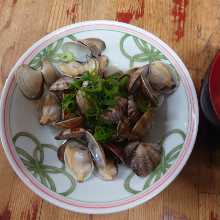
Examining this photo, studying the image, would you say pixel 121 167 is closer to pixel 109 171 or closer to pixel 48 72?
pixel 109 171

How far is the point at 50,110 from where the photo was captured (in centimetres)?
63

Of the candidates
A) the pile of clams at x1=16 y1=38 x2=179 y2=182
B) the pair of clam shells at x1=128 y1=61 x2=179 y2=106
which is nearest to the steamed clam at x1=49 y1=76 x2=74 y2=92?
the pile of clams at x1=16 y1=38 x2=179 y2=182

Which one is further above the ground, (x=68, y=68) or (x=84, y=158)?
(x=68, y=68)

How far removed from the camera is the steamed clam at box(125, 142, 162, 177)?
1.89 ft

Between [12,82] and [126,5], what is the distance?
335 mm

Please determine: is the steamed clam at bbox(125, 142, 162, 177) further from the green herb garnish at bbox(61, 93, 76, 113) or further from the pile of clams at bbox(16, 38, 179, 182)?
the green herb garnish at bbox(61, 93, 76, 113)

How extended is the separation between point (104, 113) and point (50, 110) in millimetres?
102

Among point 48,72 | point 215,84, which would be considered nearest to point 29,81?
point 48,72

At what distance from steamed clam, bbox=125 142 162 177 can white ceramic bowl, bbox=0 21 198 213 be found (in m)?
0.01

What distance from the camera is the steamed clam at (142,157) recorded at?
577 mm

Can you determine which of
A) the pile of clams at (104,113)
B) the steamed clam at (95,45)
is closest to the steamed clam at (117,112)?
the pile of clams at (104,113)

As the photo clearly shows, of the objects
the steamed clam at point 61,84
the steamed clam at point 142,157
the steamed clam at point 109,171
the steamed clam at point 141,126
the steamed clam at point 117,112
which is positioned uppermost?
the steamed clam at point 61,84

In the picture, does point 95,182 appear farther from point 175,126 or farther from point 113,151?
point 175,126

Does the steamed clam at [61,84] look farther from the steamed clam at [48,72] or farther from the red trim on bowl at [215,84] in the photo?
the red trim on bowl at [215,84]
